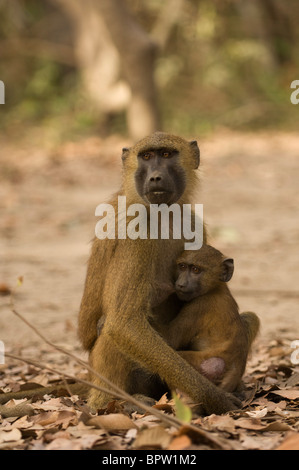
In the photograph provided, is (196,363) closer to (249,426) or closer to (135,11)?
(249,426)

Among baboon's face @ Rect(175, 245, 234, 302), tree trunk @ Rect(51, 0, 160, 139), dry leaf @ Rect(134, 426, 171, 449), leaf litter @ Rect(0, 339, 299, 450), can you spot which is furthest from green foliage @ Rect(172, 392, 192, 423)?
tree trunk @ Rect(51, 0, 160, 139)

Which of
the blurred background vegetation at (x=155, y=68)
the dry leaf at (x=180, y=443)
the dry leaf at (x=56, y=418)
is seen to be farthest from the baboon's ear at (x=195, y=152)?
the blurred background vegetation at (x=155, y=68)

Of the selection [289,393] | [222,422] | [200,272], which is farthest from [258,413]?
[200,272]

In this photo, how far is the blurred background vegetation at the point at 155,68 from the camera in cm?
1703

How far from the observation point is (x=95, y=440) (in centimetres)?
323

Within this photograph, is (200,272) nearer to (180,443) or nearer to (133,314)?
(133,314)

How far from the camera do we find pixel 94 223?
35.4 ft

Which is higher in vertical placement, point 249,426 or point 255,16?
point 255,16

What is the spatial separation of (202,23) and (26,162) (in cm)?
757

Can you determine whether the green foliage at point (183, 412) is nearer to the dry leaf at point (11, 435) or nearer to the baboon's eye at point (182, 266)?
the dry leaf at point (11, 435)

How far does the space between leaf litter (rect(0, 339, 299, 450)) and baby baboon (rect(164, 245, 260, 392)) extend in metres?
0.23

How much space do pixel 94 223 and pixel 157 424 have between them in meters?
7.41

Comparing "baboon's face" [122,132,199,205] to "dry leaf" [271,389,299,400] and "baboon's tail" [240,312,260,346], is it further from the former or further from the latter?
"dry leaf" [271,389,299,400]
